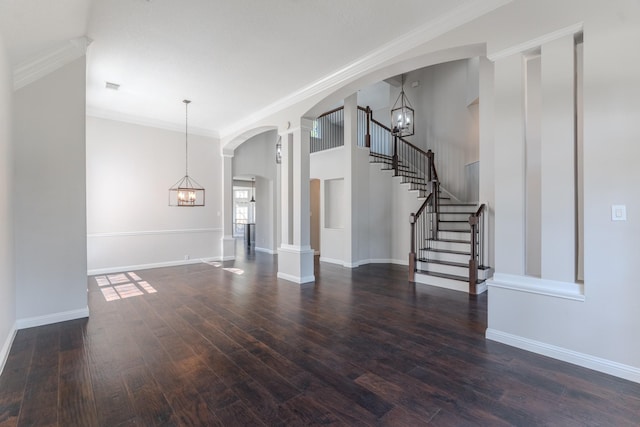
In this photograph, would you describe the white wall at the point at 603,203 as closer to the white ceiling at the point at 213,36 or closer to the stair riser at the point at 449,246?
the white ceiling at the point at 213,36

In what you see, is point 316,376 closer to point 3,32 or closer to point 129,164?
point 3,32

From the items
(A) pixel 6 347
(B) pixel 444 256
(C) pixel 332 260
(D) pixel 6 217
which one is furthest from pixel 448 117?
(A) pixel 6 347

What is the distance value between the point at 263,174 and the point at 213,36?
5.47m

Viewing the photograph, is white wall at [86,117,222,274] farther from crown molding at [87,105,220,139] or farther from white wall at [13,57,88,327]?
white wall at [13,57,88,327]

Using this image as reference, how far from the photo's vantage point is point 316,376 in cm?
229

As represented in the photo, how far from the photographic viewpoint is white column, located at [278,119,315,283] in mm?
5352

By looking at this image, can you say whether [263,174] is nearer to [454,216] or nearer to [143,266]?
[143,266]

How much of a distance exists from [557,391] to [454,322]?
134 cm

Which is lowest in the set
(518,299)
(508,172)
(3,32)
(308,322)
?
(308,322)

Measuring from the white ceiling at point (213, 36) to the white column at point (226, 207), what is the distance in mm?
2725

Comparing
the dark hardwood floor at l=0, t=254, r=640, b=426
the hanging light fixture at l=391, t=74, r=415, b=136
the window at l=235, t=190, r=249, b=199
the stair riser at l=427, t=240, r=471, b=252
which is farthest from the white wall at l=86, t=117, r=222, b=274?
the window at l=235, t=190, r=249, b=199

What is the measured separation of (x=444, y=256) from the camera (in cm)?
546

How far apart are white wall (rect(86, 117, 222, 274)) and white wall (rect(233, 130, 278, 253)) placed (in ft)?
2.82

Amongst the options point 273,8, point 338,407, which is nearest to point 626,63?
point 273,8
